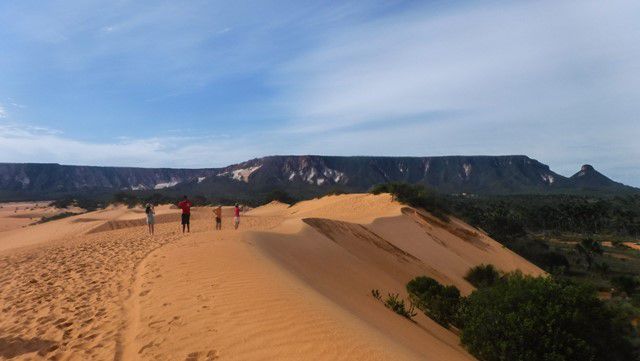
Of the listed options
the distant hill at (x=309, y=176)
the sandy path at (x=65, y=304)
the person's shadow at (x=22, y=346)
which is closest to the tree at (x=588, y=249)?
the sandy path at (x=65, y=304)

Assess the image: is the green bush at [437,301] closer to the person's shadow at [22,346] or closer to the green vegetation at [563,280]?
the green vegetation at [563,280]

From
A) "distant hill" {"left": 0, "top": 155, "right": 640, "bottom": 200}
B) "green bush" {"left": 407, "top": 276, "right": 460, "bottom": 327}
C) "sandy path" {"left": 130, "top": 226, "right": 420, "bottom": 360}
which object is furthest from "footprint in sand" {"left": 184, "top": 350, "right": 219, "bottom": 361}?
"distant hill" {"left": 0, "top": 155, "right": 640, "bottom": 200}

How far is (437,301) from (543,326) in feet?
11.2

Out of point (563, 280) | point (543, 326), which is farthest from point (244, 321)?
point (563, 280)

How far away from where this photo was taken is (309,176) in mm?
97938

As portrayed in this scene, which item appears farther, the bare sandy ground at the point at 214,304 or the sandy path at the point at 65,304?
the sandy path at the point at 65,304

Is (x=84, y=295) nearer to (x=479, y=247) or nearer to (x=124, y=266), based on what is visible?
(x=124, y=266)

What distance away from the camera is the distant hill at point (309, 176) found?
93438mm

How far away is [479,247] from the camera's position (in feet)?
84.9

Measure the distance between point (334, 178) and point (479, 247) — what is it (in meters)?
73.6

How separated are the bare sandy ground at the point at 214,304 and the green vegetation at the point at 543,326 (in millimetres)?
584

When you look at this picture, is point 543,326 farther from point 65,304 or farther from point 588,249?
point 588,249

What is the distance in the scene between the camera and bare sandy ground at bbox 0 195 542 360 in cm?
478

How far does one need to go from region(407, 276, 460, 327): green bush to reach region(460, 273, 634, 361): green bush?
2.01 metres
